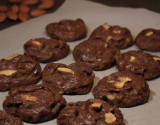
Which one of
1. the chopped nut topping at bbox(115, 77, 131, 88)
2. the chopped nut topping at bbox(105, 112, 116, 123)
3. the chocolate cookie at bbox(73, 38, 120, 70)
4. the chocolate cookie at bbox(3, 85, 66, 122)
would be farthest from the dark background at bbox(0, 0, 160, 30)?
the chopped nut topping at bbox(105, 112, 116, 123)

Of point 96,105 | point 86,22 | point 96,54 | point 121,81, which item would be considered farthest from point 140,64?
point 86,22

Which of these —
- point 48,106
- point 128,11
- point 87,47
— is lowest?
point 48,106

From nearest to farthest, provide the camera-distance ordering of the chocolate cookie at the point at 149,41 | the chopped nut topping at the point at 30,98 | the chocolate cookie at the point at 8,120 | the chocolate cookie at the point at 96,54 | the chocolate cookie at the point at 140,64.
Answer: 1. the chocolate cookie at the point at 8,120
2. the chopped nut topping at the point at 30,98
3. the chocolate cookie at the point at 140,64
4. the chocolate cookie at the point at 96,54
5. the chocolate cookie at the point at 149,41

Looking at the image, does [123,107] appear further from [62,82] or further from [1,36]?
[1,36]

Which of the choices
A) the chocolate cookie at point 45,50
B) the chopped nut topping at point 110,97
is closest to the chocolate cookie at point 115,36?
the chocolate cookie at point 45,50

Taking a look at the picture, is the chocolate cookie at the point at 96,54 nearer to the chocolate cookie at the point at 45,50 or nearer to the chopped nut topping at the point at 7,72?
the chocolate cookie at the point at 45,50

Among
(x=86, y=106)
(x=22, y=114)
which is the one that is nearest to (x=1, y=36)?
(x=22, y=114)
